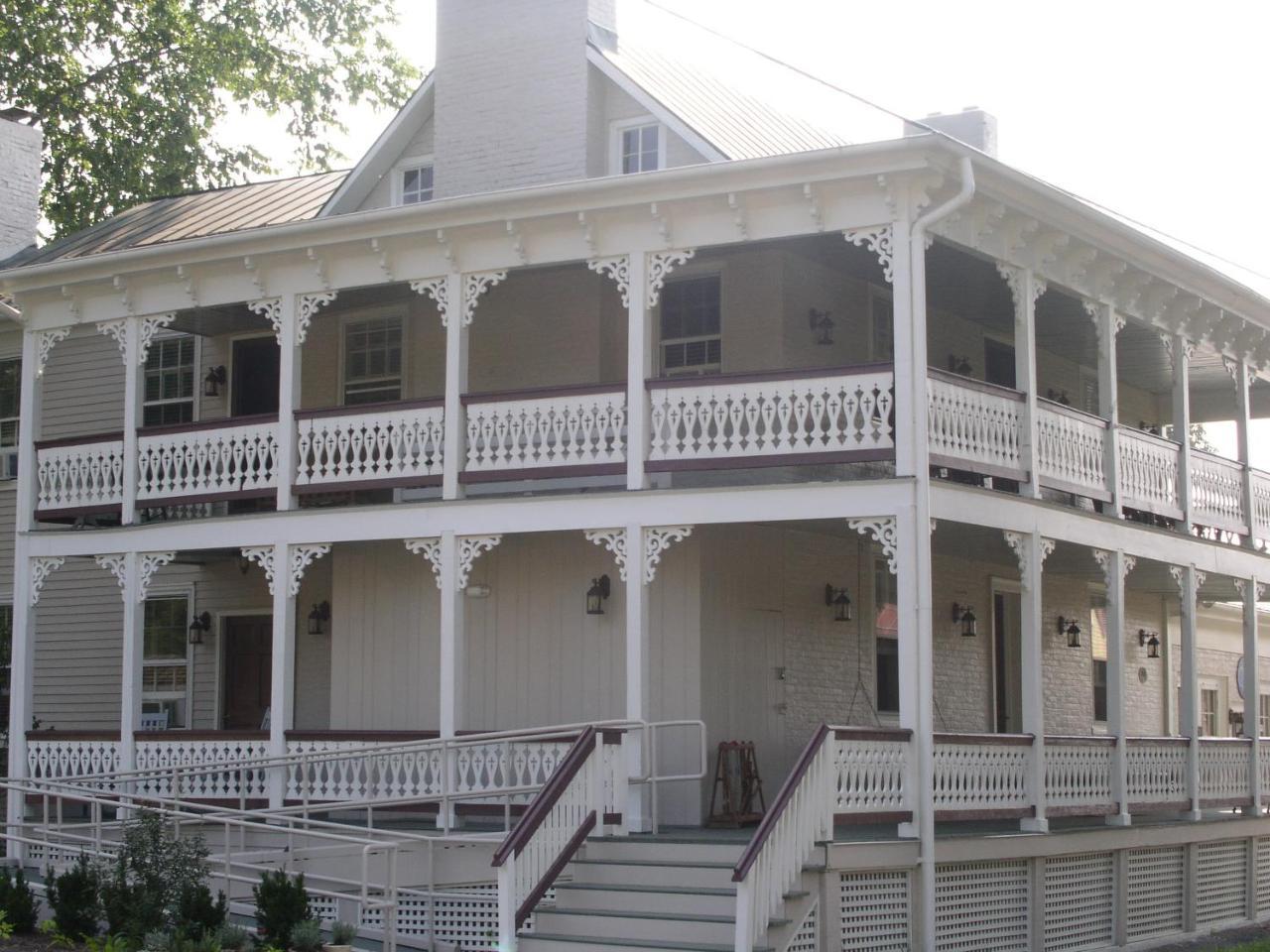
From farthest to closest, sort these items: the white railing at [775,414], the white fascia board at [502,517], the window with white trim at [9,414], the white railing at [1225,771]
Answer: the window with white trim at [9,414] < the white railing at [1225,771] < the white railing at [775,414] < the white fascia board at [502,517]

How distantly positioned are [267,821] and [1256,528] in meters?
12.1

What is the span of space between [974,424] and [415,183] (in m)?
7.73

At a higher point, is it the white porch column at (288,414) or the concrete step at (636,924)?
the white porch column at (288,414)

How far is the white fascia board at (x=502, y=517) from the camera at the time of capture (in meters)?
15.9

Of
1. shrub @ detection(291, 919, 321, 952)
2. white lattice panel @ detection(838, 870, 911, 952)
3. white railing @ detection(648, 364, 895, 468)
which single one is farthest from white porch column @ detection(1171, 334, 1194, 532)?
shrub @ detection(291, 919, 321, 952)

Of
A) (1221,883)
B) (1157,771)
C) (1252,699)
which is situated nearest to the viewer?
(1157,771)

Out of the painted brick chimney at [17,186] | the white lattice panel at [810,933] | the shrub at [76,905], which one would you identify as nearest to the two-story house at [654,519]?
the white lattice panel at [810,933]

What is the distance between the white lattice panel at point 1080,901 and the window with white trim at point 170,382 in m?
12.2

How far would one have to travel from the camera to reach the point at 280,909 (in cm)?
1411

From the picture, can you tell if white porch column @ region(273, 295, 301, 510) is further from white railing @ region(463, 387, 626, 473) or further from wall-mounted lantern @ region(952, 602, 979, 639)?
wall-mounted lantern @ region(952, 602, 979, 639)

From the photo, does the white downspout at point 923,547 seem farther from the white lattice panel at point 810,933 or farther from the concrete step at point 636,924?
the concrete step at point 636,924

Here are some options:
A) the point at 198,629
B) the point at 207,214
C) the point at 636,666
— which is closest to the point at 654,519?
the point at 636,666

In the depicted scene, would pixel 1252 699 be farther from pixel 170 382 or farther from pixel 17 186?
pixel 17 186

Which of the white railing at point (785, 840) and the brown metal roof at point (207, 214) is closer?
the white railing at point (785, 840)
